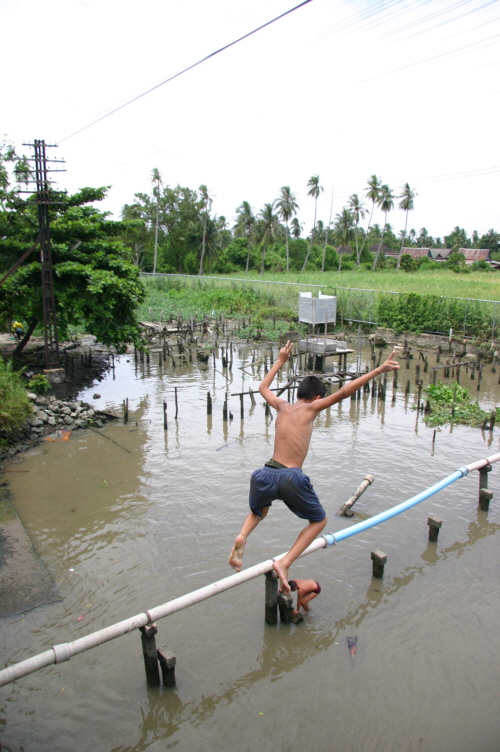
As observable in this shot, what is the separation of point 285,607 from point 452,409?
9023 mm

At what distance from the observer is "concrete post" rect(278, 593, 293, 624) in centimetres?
508

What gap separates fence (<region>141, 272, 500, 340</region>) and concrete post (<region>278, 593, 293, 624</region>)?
56.0 feet

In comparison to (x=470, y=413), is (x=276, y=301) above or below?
above

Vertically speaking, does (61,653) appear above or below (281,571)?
below

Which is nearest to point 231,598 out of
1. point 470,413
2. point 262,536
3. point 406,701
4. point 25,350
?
point 262,536

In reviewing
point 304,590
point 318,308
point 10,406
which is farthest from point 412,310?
point 304,590

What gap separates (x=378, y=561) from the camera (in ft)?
19.7

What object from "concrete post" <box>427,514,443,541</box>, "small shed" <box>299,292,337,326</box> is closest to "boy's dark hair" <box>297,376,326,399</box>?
"concrete post" <box>427,514,443,541</box>

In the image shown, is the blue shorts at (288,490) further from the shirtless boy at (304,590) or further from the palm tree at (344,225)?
the palm tree at (344,225)

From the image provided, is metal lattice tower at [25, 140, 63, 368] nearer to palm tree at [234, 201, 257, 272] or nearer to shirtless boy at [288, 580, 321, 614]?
shirtless boy at [288, 580, 321, 614]

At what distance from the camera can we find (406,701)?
444 centimetres

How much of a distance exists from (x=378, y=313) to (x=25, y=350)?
55.2 feet

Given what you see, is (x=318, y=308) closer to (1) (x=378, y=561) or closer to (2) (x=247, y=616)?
(1) (x=378, y=561)

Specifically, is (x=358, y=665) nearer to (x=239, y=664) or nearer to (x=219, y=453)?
(x=239, y=664)
